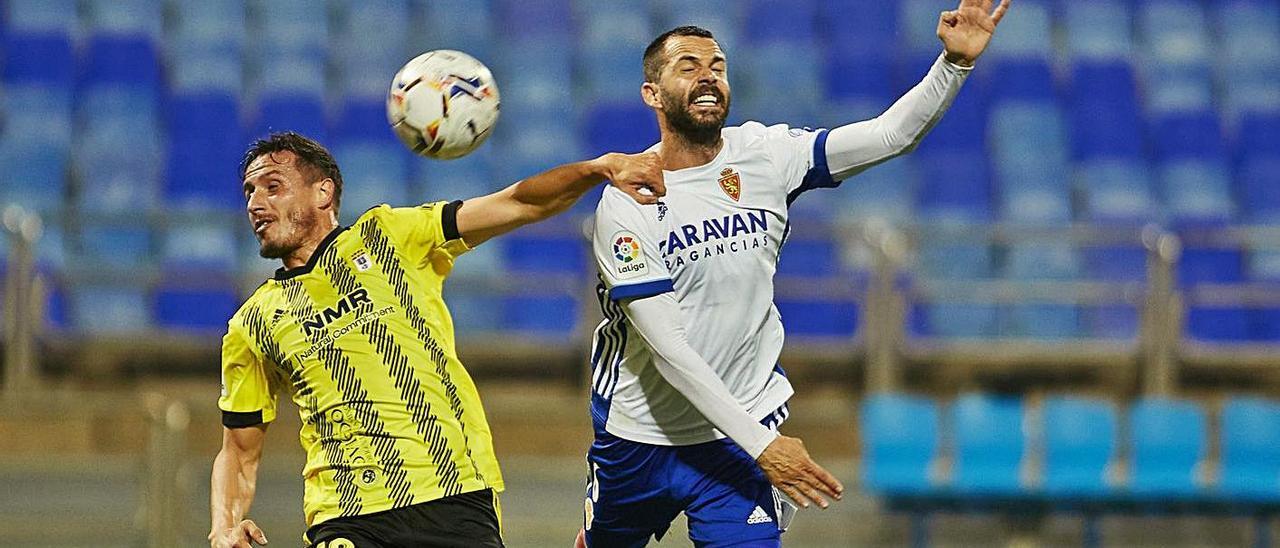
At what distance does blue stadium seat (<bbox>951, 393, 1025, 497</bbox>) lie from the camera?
9508 millimetres

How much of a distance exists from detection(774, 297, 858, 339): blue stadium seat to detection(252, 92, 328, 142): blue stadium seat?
141 inches

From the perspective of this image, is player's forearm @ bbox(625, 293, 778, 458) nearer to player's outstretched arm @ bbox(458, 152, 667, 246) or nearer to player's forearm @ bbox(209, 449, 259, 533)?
player's outstretched arm @ bbox(458, 152, 667, 246)

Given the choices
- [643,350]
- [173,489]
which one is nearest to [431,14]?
[173,489]

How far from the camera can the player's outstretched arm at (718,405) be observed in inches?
180

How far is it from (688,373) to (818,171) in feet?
2.53

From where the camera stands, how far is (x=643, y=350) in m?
5.12

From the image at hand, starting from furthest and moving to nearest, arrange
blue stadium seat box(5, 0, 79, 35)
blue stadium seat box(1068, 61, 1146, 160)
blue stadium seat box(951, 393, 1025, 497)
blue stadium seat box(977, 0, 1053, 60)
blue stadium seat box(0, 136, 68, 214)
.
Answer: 1. blue stadium seat box(977, 0, 1053, 60)
2. blue stadium seat box(1068, 61, 1146, 160)
3. blue stadium seat box(5, 0, 79, 35)
4. blue stadium seat box(0, 136, 68, 214)
5. blue stadium seat box(951, 393, 1025, 497)

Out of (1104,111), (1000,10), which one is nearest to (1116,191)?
(1104,111)

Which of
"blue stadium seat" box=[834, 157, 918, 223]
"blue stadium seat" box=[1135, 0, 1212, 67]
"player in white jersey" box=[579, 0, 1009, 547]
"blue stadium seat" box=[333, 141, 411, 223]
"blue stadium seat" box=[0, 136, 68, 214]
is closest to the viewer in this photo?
"player in white jersey" box=[579, 0, 1009, 547]

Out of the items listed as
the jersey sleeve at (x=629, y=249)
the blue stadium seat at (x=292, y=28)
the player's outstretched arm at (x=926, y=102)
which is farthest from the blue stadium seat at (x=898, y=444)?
the blue stadium seat at (x=292, y=28)

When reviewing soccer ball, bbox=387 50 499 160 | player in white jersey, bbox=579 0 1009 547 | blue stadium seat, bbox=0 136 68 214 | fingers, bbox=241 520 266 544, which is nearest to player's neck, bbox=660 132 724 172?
player in white jersey, bbox=579 0 1009 547

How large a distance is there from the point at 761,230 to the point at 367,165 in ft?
23.8

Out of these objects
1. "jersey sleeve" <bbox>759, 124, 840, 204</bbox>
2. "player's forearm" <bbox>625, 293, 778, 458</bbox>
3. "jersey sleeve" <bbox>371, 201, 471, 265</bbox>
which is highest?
"jersey sleeve" <bbox>759, 124, 840, 204</bbox>

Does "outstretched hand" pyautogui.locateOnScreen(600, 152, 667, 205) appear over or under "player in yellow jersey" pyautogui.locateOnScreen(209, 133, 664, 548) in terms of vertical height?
over
